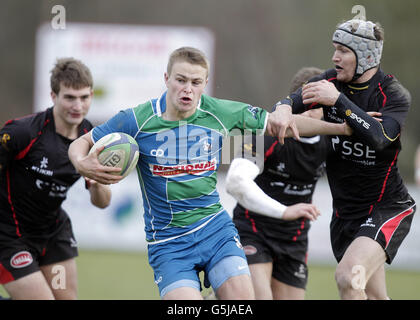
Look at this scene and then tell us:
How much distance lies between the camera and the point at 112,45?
744 inches

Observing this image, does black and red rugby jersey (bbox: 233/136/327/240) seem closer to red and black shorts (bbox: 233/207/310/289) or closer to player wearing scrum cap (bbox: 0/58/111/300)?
red and black shorts (bbox: 233/207/310/289)

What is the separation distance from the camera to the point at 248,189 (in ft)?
18.2

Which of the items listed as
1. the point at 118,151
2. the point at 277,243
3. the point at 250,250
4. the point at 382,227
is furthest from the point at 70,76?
the point at 382,227

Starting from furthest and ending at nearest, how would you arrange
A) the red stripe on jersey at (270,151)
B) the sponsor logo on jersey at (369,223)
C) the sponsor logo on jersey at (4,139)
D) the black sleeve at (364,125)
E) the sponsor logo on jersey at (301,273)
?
the sponsor logo on jersey at (301,273), the red stripe on jersey at (270,151), the sponsor logo on jersey at (4,139), the sponsor logo on jersey at (369,223), the black sleeve at (364,125)

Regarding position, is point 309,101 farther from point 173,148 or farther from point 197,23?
point 197,23

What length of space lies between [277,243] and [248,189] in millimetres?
944

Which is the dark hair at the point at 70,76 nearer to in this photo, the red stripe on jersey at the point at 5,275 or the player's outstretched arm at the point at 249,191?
the player's outstretched arm at the point at 249,191

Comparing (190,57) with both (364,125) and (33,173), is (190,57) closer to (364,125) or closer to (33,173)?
(364,125)

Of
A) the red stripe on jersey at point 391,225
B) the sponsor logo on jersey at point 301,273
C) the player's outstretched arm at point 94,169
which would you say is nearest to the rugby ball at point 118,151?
the player's outstretched arm at point 94,169

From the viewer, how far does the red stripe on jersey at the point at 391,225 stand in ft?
17.7

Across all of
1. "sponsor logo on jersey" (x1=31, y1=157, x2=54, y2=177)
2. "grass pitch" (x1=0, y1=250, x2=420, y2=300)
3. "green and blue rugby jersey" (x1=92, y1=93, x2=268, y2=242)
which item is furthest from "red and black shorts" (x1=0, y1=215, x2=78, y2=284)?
"grass pitch" (x1=0, y1=250, x2=420, y2=300)

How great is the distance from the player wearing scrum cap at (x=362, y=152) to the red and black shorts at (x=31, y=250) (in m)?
2.65

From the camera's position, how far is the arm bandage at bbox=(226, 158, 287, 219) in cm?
535

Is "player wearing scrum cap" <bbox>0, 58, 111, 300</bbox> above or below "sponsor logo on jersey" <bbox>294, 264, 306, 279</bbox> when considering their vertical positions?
above
